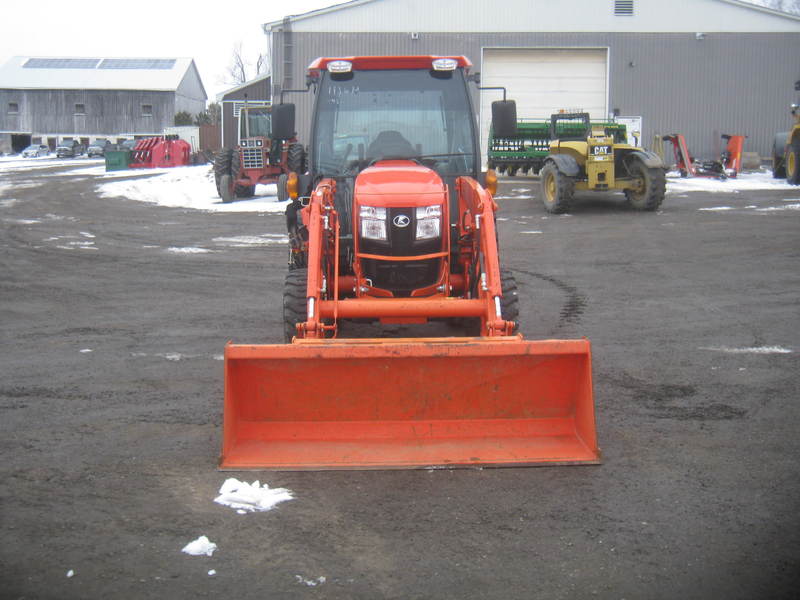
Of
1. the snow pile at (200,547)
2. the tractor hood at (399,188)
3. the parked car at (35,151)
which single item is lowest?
the snow pile at (200,547)

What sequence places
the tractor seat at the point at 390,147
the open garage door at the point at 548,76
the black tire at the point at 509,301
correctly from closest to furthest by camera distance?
1. the black tire at the point at 509,301
2. the tractor seat at the point at 390,147
3. the open garage door at the point at 548,76

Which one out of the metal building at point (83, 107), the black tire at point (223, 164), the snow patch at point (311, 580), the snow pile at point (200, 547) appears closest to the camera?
the snow patch at point (311, 580)

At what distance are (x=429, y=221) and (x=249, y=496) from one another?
8.50 ft

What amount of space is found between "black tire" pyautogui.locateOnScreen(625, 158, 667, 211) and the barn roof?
53753 mm

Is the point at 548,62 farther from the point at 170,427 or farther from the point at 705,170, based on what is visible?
the point at 170,427

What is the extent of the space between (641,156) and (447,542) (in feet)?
51.0

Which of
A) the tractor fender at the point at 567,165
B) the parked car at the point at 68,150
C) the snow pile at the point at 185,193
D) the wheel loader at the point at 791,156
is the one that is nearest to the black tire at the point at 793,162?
the wheel loader at the point at 791,156

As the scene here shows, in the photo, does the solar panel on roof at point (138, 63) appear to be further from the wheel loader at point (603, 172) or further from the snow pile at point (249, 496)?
the snow pile at point (249, 496)

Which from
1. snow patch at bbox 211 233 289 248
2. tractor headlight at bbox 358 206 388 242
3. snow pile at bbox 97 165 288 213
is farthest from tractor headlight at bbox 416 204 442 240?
snow pile at bbox 97 165 288 213

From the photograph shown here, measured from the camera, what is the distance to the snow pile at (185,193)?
22228mm

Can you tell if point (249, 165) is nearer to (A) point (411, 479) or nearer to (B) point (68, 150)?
(A) point (411, 479)

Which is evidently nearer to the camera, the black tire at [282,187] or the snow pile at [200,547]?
the snow pile at [200,547]

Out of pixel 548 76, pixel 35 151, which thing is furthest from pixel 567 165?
pixel 35 151

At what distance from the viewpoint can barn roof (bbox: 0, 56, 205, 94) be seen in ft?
218
